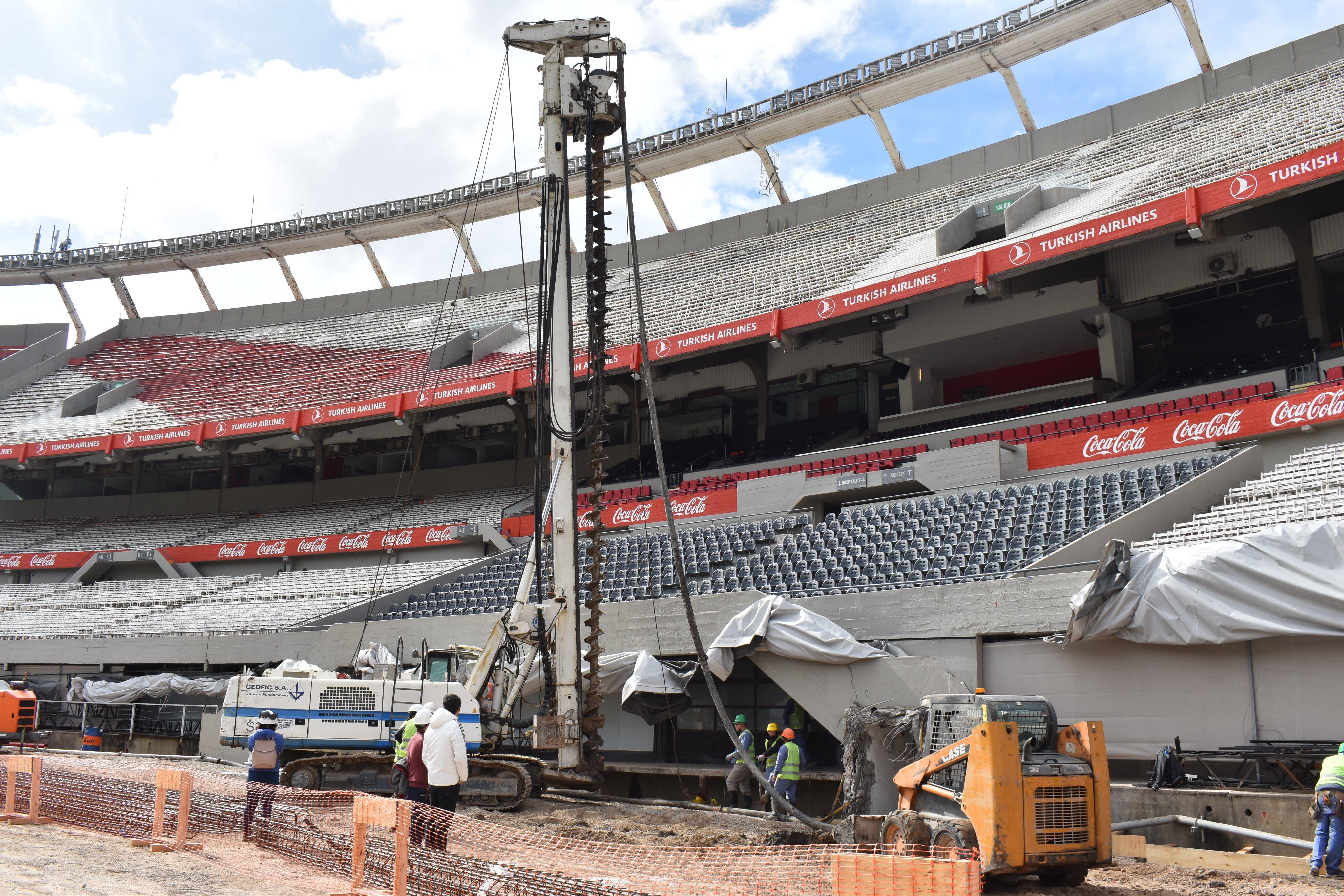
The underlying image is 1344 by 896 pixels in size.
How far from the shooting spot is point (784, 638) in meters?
14.5

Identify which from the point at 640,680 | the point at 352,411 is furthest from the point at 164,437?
the point at 640,680

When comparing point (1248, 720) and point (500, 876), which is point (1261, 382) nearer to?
point (1248, 720)

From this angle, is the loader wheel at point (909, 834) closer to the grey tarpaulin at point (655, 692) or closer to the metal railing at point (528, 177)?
the grey tarpaulin at point (655, 692)

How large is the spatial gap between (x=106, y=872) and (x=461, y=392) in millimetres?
21719

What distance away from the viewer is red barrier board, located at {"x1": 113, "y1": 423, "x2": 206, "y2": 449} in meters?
33.1

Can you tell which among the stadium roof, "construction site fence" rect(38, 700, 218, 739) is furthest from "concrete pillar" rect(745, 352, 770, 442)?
"construction site fence" rect(38, 700, 218, 739)

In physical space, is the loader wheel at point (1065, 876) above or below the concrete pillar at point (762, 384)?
below

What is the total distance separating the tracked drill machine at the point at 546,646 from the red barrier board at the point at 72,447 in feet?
75.8

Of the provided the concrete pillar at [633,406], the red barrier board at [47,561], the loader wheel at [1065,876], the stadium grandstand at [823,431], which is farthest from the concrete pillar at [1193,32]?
the red barrier board at [47,561]

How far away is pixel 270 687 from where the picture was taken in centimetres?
1439

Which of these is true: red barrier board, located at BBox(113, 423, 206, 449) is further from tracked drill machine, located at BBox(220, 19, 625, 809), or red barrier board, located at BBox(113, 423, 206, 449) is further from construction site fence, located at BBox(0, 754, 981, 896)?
construction site fence, located at BBox(0, 754, 981, 896)

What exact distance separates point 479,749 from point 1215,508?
428 inches

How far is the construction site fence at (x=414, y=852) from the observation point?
19.4 ft

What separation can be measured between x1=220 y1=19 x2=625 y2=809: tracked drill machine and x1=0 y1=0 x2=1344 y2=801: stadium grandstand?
0.84 metres
